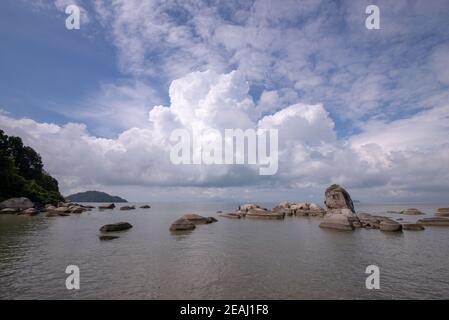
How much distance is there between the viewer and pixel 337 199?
6094 cm

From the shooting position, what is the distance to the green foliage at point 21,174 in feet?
241

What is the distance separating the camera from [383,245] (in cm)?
2888

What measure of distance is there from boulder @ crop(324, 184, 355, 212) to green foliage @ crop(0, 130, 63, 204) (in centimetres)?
8622

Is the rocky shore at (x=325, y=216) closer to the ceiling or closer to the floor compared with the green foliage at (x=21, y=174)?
closer to the floor

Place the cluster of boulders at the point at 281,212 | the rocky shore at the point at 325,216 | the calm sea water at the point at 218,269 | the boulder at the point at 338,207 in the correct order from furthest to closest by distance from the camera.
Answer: the cluster of boulders at the point at 281,212
the boulder at the point at 338,207
the rocky shore at the point at 325,216
the calm sea water at the point at 218,269

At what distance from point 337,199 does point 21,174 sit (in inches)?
4023

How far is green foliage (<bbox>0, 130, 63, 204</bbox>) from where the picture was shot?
7350 centimetres

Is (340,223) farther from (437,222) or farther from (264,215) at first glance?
(264,215)

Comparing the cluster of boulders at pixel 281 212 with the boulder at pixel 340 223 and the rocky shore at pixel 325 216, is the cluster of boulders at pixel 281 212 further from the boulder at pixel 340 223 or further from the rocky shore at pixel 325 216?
the boulder at pixel 340 223

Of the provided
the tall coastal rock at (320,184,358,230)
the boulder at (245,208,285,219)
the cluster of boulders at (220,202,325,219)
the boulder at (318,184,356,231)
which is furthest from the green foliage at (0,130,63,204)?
the tall coastal rock at (320,184,358,230)

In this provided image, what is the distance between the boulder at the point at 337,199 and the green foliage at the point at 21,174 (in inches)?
3395

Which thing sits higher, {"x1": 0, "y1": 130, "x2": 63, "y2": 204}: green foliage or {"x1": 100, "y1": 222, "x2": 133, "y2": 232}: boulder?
{"x1": 0, "y1": 130, "x2": 63, "y2": 204}: green foliage

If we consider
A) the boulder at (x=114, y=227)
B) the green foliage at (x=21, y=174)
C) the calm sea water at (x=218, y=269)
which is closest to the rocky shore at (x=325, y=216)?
the boulder at (x=114, y=227)

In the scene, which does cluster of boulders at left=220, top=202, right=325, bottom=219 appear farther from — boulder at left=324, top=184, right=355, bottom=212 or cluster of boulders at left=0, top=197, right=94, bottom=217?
cluster of boulders at left=0, top=197, right=94, bottom=217
